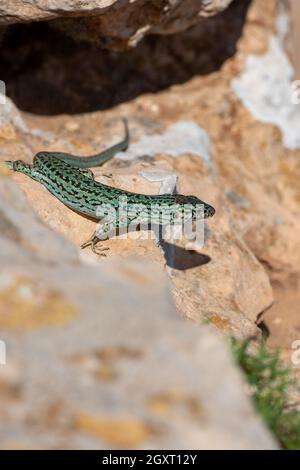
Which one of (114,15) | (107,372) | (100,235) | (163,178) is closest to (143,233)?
(100,235)

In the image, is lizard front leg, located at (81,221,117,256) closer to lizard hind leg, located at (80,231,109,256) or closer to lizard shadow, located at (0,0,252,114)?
lizard hind leg, located at (80,231,109,256)

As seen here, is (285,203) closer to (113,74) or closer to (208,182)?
(208,182)

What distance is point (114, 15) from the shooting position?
7559 millimetres

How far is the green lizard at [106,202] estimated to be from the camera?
21.4ft

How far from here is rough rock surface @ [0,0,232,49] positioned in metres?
6.95

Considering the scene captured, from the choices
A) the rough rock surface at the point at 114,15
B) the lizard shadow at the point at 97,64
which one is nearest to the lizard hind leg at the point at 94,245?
the rough rock surface at the point at 114,15

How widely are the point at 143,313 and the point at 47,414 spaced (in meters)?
0.67

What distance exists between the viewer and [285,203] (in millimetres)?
9156

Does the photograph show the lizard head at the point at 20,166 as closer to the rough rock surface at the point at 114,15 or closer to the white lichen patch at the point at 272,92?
the rough rock surface at the point at 114,15

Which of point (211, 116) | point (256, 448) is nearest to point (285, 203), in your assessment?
point (211, 116)

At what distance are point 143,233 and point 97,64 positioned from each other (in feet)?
11.7

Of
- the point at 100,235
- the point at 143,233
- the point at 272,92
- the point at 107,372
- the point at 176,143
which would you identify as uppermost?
the point at 272,92

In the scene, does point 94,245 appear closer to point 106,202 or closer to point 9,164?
point 106,202

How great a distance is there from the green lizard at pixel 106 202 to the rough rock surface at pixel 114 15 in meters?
1.35
